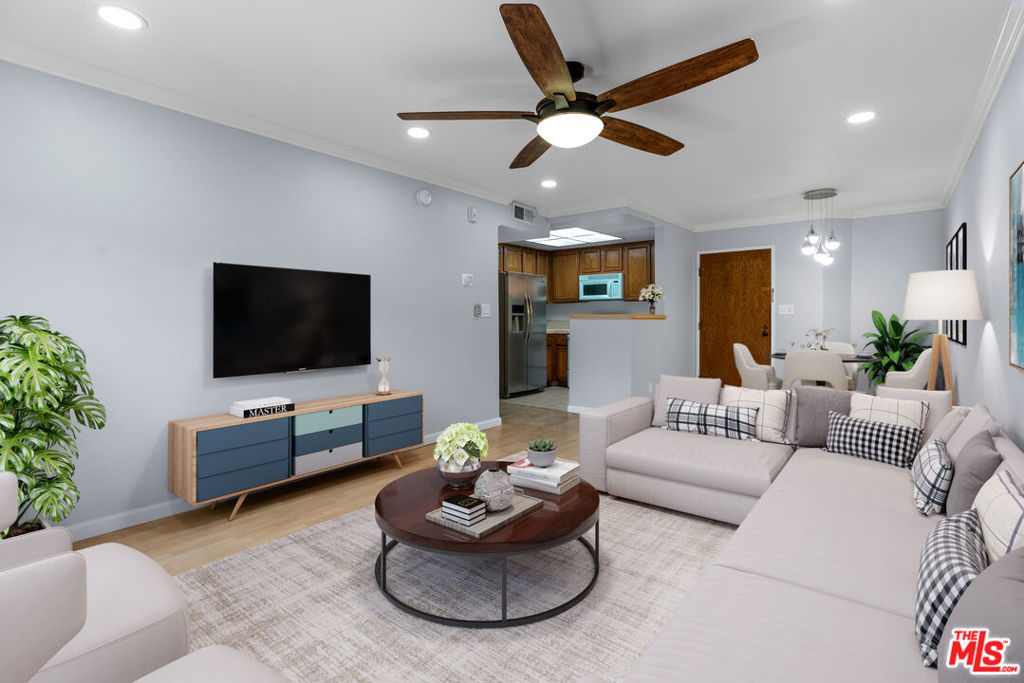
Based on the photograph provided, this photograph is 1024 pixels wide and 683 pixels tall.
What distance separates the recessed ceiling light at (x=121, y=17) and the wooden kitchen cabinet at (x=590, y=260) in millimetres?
6618

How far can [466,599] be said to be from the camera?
2.15m

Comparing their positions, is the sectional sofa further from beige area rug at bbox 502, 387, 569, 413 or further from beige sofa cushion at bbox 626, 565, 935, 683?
beige area rug at bbox 502, 387, 569, 413

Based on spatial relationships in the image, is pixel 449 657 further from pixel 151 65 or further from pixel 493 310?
pixel 493 310

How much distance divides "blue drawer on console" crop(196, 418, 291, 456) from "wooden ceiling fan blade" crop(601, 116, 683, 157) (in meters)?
2.68

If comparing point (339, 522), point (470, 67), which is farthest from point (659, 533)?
point (470, 67)

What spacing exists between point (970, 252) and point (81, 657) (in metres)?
5.24

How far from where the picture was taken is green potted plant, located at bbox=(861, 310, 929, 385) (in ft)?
18.0

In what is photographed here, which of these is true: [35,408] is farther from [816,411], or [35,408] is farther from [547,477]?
[816,411]

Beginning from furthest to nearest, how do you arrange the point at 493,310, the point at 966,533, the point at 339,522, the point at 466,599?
the point at 493,310, the point at 339,522, the point at 466,599, the point at 966,533

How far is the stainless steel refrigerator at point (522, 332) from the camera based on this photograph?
7.47 meters

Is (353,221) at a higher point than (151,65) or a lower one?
lower

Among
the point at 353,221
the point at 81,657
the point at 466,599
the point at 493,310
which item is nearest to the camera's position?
the point at 81,657

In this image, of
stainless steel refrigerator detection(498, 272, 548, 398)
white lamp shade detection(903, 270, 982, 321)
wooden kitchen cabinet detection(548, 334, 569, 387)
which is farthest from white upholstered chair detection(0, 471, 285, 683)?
wooden kitchen cabinet detection(548, 334, 569, 387)

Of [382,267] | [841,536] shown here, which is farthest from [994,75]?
[382,267]
